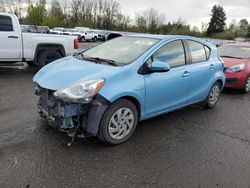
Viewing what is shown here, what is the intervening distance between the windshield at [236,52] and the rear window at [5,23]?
688cm

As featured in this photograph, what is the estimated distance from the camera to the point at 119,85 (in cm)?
341

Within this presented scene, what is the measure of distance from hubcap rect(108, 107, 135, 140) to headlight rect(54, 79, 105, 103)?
19.1 inches

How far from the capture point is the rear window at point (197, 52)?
15.6ft

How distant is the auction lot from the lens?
286cm

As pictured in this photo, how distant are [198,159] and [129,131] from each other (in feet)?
3.48

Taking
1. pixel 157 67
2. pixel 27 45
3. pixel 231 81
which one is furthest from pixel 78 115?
pixel 27 45

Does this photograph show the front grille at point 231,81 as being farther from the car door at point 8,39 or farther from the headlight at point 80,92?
the car door at point 8,39

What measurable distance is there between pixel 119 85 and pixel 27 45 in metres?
5.69

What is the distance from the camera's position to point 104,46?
15.5ft

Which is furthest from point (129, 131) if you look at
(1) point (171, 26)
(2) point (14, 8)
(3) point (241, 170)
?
(1) point (171, 26)

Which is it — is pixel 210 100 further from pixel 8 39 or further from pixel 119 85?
pixel 8 39

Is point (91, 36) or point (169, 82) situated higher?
point (91, 36)

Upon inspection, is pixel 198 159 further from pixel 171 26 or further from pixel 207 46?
pixel 171 26

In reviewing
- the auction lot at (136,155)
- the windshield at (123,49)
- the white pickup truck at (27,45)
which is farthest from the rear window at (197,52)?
the white pickup truck at (27,45)
